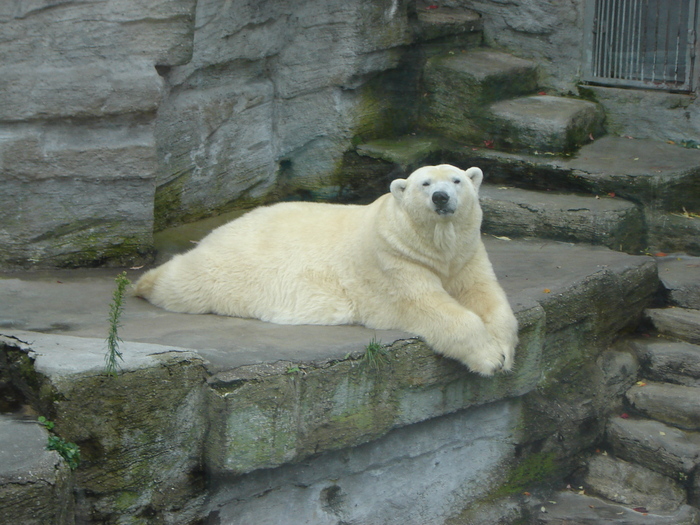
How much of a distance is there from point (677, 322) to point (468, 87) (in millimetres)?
2681

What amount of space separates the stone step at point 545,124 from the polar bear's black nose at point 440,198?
2.99m

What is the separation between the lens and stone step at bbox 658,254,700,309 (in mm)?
5727

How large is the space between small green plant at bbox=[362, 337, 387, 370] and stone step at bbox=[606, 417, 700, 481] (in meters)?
1.93

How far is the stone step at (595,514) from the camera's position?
481 cm

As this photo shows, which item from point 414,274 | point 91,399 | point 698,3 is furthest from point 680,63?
point 91,399

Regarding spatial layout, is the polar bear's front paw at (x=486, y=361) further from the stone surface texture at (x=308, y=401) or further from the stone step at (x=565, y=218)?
the stone step at (x=565, y=218)

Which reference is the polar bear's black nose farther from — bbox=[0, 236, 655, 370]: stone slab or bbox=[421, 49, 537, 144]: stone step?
bbox=[421, 49, 537, 144]: stone step

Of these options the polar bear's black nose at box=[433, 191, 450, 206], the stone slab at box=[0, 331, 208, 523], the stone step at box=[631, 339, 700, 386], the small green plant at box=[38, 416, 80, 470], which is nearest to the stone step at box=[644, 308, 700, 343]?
the stone step at box=[631, 339, 700, 386]

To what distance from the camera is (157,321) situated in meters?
4.54

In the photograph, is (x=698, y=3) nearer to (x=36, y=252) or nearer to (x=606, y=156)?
(x=606, y=156)

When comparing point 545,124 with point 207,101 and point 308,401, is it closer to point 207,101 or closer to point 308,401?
point 207,101

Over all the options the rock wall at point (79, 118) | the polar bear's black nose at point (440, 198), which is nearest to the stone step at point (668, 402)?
the polar bear's black nose at point (440, 198)

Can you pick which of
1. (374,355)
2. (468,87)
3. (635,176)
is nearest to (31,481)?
(374,355)

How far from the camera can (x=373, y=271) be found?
177 inches
